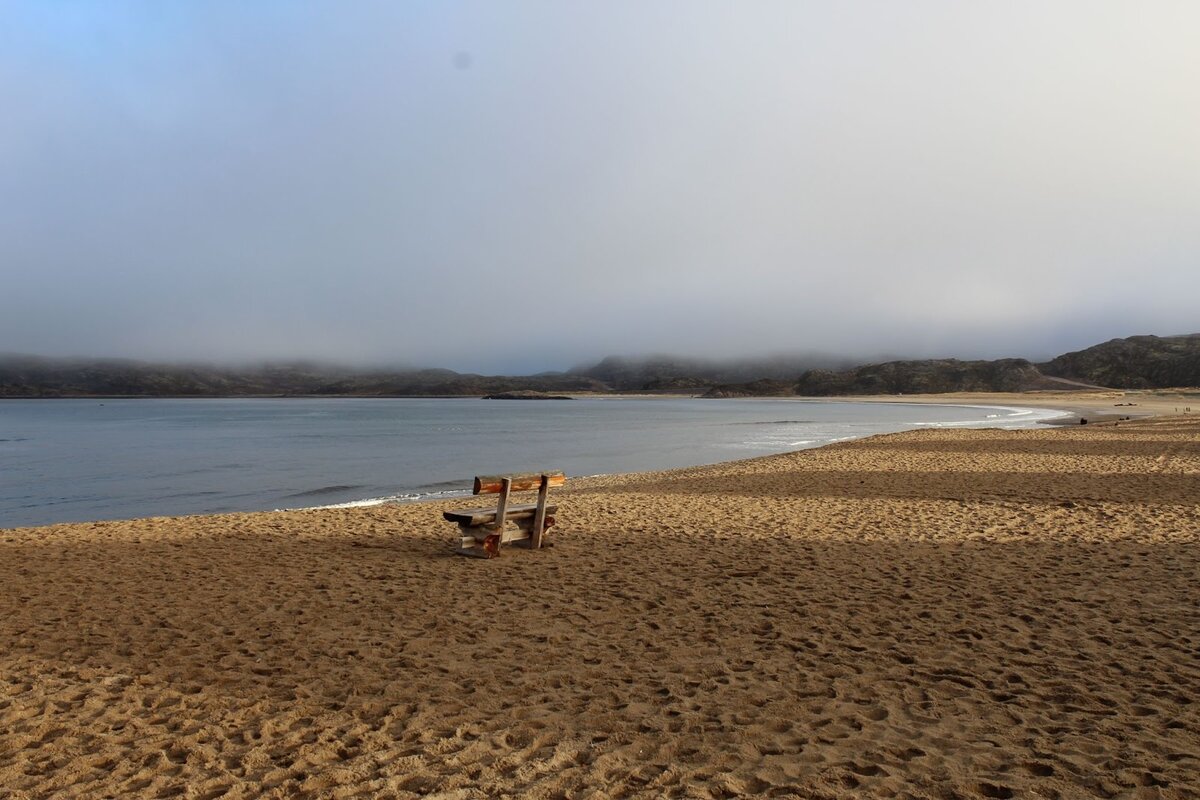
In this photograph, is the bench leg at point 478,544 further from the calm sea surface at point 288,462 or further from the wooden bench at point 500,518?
the calm sea surface at point 288,462

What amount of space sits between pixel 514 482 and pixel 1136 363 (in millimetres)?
179947

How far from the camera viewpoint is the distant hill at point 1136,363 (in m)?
138

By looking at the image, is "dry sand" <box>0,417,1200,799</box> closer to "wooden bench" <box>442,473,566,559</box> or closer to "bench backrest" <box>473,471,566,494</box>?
"wooden bench" <box>442,473,566,559</box>

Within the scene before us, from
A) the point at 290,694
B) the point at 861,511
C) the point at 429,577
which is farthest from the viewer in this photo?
the point at 861,511

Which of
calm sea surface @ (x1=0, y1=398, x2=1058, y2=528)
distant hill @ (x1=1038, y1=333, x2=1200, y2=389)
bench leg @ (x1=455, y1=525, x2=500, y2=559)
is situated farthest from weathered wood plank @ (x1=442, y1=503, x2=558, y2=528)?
distant hill @ (x1=1038, y1=333, x2=1200, y2=389)

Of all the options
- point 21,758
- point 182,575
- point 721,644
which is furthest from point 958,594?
point 182,575

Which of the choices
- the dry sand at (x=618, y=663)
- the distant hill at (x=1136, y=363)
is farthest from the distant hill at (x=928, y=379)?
the dry sand at (x=618, y=663)

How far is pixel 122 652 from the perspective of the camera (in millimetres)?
5691

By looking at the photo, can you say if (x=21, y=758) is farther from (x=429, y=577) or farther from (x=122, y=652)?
(x=429, y=577)

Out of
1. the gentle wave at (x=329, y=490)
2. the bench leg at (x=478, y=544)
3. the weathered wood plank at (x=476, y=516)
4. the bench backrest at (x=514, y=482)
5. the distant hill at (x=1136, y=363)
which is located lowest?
the gentle wave at (x=329, y=490)

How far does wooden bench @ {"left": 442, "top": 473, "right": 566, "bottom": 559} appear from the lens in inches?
355

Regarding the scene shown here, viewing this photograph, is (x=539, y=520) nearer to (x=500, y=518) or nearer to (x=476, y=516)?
(x=500, y=518)

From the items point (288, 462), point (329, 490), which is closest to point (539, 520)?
point (329, 490)

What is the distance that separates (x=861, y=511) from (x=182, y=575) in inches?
400
